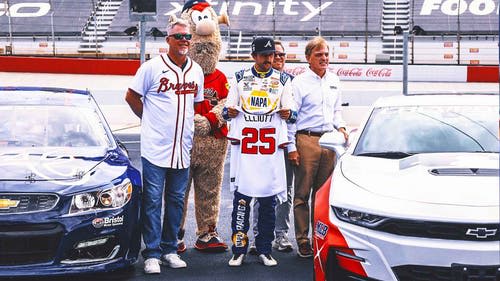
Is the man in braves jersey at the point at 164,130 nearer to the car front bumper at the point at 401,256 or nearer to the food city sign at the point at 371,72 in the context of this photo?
the car front bumper at the point at 401,256

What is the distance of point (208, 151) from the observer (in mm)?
6496

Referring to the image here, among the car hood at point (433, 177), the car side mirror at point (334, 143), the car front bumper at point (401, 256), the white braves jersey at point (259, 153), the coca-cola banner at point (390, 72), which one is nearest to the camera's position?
the car front bumper at point (401, 256)

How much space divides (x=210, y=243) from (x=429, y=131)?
2.15m

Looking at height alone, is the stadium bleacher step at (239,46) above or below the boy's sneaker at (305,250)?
above

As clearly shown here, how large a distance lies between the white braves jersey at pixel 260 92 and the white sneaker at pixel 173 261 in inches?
48.1

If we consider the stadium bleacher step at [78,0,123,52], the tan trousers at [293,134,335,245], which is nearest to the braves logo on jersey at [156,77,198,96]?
the tan trousers at [293,134,335,245]

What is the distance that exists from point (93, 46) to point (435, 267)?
31.0 meters

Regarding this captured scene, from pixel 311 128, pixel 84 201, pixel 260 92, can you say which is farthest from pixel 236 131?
pixel 84 201

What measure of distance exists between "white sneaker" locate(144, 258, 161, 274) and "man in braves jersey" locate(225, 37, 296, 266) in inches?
23.4

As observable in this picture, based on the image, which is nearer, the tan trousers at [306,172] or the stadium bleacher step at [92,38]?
the tan trousers at [306,172]

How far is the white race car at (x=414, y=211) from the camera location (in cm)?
396

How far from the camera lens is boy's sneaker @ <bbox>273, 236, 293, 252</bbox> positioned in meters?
6.46

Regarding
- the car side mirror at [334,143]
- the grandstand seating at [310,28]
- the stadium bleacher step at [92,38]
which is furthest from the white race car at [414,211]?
the stadium bleacher step at [92,38]

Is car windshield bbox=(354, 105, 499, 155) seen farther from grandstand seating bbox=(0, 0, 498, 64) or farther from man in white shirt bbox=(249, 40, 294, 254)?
grandstand seating bbox=(0, 0, 498, 64)
